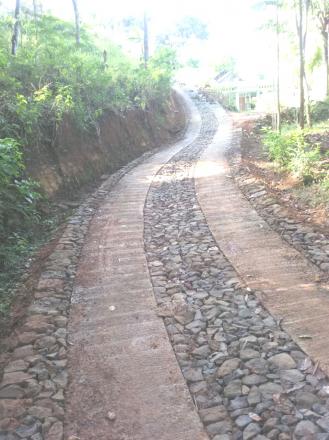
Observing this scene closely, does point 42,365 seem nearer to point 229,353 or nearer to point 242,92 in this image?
point 229,353

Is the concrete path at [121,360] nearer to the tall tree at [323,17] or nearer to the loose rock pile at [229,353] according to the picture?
the loose rock pile at [229,353]

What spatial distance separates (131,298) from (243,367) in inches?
70.6

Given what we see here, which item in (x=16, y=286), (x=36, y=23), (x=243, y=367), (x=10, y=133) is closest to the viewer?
(x=243, y=367)

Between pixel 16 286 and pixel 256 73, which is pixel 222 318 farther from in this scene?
pixel 256 73

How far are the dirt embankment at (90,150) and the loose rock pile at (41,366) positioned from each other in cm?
343

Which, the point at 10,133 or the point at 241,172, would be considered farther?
the point at 241,172

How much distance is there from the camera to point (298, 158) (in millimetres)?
10086

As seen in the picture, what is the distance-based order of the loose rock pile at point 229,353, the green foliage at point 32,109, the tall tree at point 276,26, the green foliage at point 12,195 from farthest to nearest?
the tall tree at point 276,26 < the green foliage at point 32,109 < the green foliage at point 12,195 < the loose rock pile at point 229,353

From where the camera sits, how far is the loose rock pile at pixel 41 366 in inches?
131

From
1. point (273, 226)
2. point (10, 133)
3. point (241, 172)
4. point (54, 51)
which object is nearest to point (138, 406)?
point (273, 226)

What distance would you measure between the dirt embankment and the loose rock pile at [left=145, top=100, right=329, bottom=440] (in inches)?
140

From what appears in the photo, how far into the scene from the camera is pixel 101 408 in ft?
11.3

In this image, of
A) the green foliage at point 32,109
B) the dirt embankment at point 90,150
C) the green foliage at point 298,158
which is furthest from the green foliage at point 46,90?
the green foliage at point 298,158

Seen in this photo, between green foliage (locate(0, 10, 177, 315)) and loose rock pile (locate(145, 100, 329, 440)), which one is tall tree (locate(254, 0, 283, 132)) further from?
loose rock pile (locate(145, 100, 329, 440))
